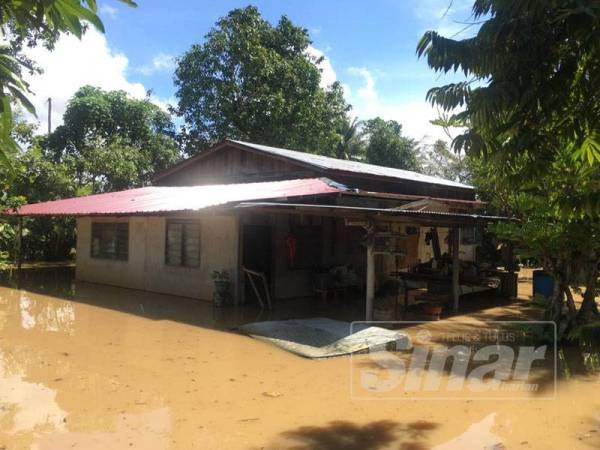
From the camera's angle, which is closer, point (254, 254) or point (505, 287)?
point (254, 254)

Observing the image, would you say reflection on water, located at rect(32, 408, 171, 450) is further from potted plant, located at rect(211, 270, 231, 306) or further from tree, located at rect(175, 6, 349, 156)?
tree, located at rect(175, 6, 349, 156)

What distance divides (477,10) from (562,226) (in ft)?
16.9

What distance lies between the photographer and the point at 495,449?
14.2 feet

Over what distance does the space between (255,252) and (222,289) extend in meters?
1.43

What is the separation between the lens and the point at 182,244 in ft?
43.7

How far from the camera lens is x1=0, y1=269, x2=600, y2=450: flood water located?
14.7 ft

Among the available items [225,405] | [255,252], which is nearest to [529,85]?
[225,405]

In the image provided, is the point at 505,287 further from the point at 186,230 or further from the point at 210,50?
the point at 210,50

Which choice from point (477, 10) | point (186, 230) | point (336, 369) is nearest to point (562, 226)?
point (336, 369)

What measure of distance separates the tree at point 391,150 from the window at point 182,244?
2169 cm

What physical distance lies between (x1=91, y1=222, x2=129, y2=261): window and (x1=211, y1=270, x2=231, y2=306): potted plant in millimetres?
4762

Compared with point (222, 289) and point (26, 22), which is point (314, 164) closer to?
point (222, 289)

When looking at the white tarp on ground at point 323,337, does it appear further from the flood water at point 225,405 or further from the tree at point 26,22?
the tree at point 26,22

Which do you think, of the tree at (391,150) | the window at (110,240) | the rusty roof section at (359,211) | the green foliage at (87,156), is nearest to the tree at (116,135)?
the green foliage at (87,156)
